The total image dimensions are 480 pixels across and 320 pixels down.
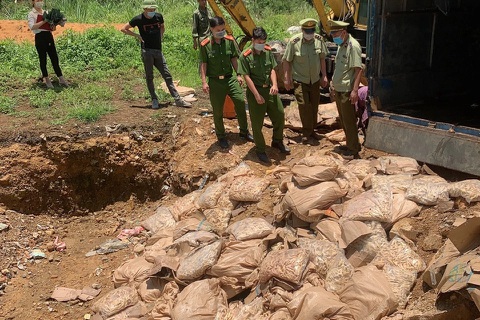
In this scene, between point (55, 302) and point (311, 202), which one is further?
point (55, 302)

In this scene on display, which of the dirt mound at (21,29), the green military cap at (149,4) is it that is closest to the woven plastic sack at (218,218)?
the green military cap at (149,4)

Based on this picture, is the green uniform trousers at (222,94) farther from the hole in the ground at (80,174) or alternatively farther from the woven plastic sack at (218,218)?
the woven plastic sack at (218,218)

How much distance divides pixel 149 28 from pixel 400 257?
5159 mm

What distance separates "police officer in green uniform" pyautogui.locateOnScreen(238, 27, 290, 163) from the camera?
21.5 feet

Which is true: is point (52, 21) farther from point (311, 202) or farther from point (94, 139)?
point (311, 202)

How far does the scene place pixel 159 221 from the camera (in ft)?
21.2

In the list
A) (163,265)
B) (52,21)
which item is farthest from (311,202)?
(52,21)

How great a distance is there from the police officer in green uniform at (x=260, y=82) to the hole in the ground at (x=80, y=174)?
1.55m

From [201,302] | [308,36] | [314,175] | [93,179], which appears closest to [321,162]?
[314,175]

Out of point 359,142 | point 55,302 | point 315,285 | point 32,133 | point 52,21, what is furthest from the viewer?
point 52,21

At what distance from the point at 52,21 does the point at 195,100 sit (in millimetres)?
2503

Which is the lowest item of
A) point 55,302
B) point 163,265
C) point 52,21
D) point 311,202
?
point 55,302

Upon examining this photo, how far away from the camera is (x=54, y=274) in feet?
19.9

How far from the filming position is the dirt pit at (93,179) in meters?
6.09
